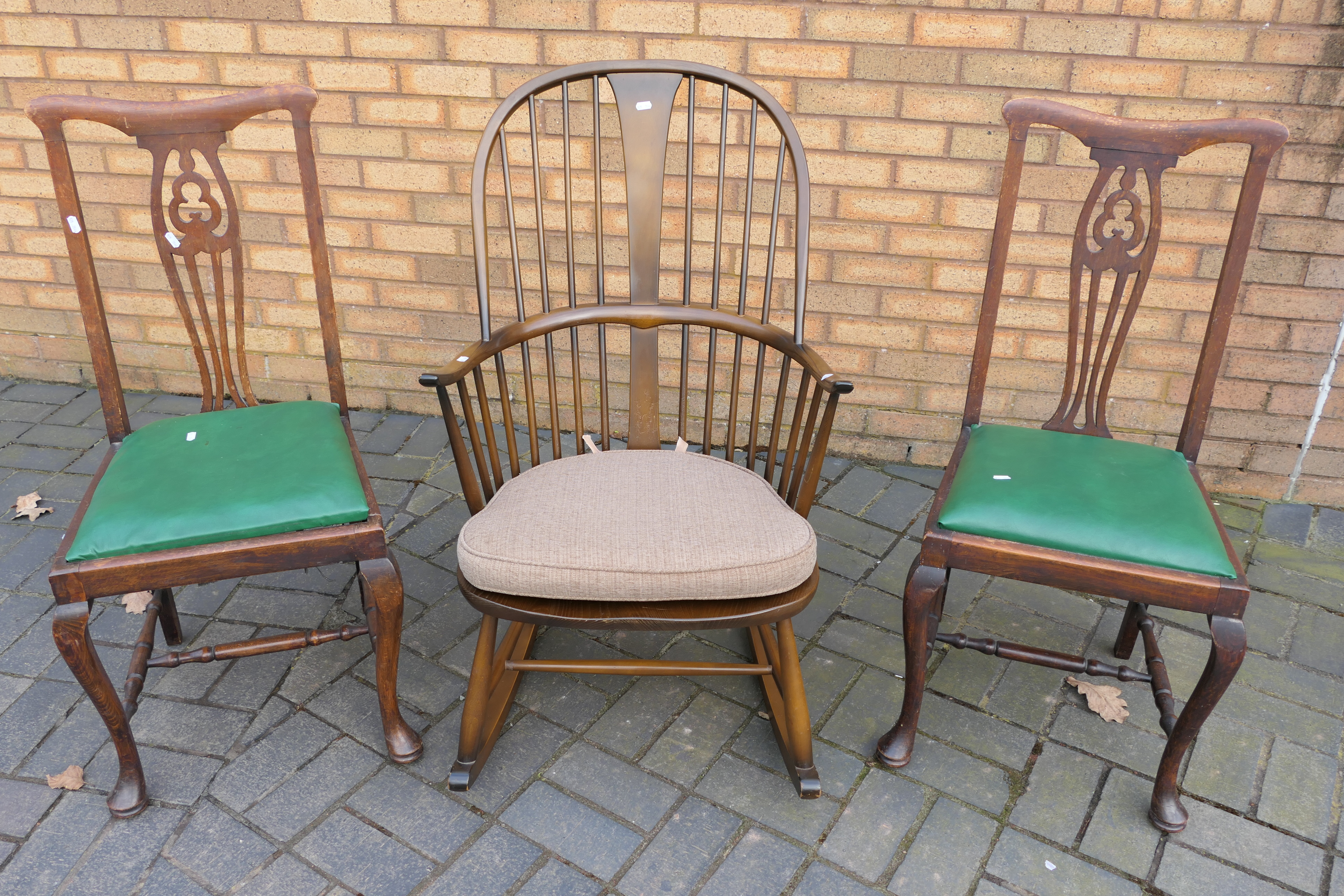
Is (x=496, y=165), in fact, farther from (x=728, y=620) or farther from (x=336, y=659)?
(x=728, y=620)

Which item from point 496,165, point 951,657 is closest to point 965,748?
point 951,657

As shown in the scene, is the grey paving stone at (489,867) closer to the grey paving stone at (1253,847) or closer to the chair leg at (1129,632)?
the grey paving stone at (1253,847)

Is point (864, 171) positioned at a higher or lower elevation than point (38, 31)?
lower

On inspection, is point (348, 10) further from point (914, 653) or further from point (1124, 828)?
point (1124, 828)

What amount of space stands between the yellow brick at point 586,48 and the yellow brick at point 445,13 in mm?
183

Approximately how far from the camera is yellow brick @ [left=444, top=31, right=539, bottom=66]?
2674 mm

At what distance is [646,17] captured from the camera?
260 cm

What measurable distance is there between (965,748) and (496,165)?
6.27 ft

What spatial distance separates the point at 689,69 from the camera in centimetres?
199

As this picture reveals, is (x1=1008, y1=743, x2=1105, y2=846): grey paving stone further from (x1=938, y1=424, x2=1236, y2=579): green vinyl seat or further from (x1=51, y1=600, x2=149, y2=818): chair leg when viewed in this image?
(x1=51, y1=600, x2=149, y2=818): chair leg

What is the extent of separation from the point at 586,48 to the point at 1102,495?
5.67ft

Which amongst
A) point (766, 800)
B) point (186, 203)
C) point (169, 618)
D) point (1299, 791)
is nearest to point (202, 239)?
point (186, 203)

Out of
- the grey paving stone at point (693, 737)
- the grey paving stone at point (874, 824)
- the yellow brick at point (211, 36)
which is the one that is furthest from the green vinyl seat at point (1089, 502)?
the yellow brick at point (211, 36)

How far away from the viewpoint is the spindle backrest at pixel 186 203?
1874 millimetres
